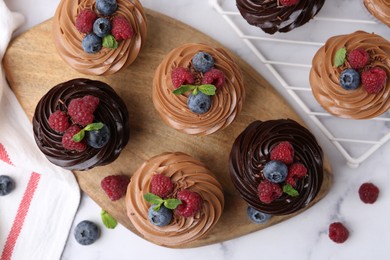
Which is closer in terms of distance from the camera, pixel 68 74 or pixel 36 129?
pixel 36 129

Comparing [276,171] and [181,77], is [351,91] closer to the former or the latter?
[276,171]

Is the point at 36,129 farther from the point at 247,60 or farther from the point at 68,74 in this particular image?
the point at 247,60

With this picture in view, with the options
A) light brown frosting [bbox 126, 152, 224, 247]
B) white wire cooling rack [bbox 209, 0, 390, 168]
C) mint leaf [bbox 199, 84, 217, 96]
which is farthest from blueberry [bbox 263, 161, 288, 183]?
white wire cooling rack [bbox 209, 0, 390, 168]

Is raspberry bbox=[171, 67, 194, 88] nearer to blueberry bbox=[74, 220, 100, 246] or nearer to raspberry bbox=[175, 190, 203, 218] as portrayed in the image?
raspberry bbox=[175, 190, 203, 218]

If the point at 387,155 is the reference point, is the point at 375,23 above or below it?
above

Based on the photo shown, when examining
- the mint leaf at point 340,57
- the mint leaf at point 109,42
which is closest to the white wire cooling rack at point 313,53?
the mint leaf at point 340,57

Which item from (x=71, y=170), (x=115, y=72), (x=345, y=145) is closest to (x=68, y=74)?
(x=115, y=72)

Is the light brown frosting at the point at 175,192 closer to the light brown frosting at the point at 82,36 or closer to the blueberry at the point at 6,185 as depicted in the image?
Answer: the light brown frosting at the point at 82,36

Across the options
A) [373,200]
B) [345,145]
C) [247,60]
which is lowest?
[373,200]
